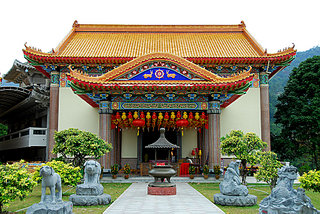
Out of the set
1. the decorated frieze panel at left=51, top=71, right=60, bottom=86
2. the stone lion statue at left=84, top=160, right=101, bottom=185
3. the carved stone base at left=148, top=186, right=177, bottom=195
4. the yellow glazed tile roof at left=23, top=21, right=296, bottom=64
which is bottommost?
the carved stone base at left=148, top=186, right=177, bottom=195

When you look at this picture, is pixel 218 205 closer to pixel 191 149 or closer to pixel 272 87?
pixel 191 149

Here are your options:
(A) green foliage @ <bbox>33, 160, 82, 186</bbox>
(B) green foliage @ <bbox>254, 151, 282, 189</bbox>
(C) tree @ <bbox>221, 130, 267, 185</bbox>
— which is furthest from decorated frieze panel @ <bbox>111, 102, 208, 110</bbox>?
(B) green foliage @ <bbox>254, 151, 282, 189</bbox>

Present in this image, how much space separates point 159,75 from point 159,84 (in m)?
0.70

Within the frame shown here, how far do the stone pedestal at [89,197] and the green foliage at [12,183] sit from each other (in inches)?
71.8

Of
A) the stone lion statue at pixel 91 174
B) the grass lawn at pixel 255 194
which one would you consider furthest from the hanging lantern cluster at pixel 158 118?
→ the stone lion statue at pixel 91 174

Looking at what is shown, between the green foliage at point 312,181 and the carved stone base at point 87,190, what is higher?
the green foliage at point 312,181

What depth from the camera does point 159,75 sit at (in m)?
15.5

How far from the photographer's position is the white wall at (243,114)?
61.3 feet

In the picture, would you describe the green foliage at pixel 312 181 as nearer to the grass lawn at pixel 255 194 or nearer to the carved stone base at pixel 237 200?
the grass lawn at pixel 255 194

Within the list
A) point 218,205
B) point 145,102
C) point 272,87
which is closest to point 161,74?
point 145,102

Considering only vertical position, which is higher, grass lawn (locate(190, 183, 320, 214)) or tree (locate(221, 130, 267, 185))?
tree (locate(221, 130, 267, 185))

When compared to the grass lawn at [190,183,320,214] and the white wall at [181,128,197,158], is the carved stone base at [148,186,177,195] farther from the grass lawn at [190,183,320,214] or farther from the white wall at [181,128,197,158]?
the white wall at [181,128,197,158]

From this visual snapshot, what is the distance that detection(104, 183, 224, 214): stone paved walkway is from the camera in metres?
8.28

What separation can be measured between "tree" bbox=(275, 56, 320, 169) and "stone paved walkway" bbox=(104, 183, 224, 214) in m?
14.5
